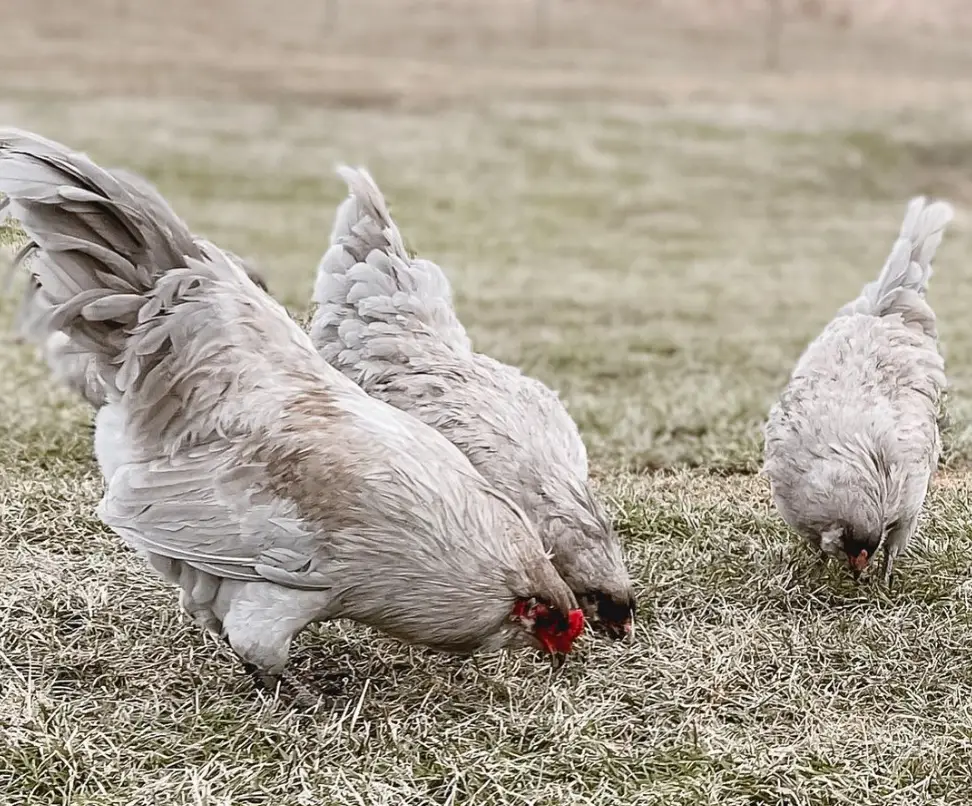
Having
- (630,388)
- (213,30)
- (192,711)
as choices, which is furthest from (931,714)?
(213,30)

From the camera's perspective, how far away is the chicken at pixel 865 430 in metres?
3.86

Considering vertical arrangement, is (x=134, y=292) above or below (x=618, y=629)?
above

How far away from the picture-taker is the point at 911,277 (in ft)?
15.7

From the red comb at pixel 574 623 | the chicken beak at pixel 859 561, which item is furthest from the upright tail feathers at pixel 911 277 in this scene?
the red comb at pixel 574 623

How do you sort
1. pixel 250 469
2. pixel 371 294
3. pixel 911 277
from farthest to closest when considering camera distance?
1. pixel 911 277
2. pixel 371 294
3. pixel 250 469

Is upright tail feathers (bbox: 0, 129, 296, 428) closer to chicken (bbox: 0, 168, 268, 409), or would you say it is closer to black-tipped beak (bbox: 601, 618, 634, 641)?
chicken (bbox: 0, 168, 268, 409)

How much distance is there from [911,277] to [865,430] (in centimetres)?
113

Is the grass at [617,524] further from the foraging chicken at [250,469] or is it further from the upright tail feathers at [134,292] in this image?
the upright tail feathers at [134,292]

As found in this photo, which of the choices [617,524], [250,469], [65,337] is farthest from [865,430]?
[65,337]

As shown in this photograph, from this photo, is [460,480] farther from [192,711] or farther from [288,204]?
[288,204]

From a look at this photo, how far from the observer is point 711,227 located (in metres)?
14.3

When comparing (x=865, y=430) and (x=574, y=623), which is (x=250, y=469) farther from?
(x=865, y=430)

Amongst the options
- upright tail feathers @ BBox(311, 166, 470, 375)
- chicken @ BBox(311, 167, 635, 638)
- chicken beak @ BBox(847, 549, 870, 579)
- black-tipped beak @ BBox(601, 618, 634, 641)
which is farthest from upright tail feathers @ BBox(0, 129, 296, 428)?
chicken beak @ BBox(847, 549, 870, 579)

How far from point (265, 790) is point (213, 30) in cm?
2546
